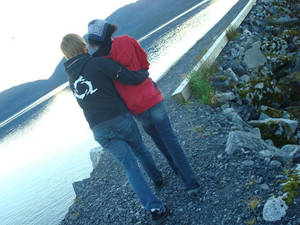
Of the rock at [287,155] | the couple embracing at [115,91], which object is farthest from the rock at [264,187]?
the couple embracing at [115,91]

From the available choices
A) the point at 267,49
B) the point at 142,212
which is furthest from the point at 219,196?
the point at 267,49

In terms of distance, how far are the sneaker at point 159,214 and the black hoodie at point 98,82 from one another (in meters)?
1.30

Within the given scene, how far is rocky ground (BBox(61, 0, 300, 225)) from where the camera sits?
281 centimetres

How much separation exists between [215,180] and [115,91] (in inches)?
70.5

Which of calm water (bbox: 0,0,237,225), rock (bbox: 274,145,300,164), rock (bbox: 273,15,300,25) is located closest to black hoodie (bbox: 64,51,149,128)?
rock (bbox: 274,145,300,164)

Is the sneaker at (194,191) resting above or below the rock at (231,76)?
above

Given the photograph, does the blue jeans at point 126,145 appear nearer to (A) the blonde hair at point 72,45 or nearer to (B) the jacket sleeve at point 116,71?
(B) the jacket sleeve at point 116,71

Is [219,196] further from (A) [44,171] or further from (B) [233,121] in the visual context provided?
(A) [44,171]

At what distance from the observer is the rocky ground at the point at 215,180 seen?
9.21ft

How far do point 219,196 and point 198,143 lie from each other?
4.47 ft

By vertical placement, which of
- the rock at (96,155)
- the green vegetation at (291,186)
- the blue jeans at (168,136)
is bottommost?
the rock at (96,155)

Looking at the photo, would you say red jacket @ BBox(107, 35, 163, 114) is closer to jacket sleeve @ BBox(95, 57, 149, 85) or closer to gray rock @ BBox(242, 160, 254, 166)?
jacket sleeve @ BBox(95, 57, 149, 85)

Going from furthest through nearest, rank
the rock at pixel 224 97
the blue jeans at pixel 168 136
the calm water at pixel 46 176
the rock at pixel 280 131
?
the calm water at pixel 46 176 → the rock at pixel 224 97 → the rock at pixel 280 131 → the blue jeans at pixel 168 136

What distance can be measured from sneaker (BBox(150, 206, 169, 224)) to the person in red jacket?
1.56ft
